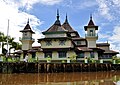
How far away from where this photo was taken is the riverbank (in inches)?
1099

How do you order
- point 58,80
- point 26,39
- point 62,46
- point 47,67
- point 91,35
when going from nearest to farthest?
point 58,80 < point 47,67 < point 62,46 < point 91,35 < point 26,39

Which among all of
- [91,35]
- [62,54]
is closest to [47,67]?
[62,54]

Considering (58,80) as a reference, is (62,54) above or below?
above

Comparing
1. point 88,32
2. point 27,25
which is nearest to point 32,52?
point 27,25

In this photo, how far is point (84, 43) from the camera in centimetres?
5119

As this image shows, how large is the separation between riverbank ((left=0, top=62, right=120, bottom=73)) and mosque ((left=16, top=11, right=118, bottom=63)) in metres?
7.55

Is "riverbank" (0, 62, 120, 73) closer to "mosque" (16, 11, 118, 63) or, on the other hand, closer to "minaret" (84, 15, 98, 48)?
"mosque" (16, 11, 118, 63)

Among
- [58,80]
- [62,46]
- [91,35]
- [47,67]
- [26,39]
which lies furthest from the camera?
[26,39]

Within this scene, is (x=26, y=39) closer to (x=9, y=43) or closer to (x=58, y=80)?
(x=9, y=43)

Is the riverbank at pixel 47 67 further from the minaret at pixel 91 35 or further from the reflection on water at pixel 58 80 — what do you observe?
the minaret at pixel 91 35

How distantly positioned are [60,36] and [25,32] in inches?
416

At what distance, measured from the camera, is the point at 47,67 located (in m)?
30.4

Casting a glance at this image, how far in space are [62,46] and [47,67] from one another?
14.6 m

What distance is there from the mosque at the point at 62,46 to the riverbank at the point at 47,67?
7553 mm
